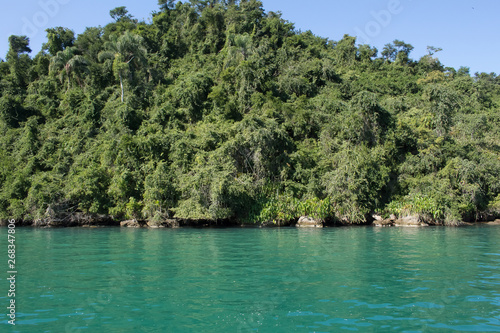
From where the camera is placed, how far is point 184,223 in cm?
3169

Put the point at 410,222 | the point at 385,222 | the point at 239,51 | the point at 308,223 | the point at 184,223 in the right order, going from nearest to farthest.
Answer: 1. the point at 410,222
2. the point at 308,223
3. the point at 385,222
4. the point at 184,223
5. the point at 239,51

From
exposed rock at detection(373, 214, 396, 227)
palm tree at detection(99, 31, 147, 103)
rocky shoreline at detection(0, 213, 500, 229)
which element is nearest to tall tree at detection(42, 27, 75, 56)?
palm tree at detection(99, 31, 147, 103)

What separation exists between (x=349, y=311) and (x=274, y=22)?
52.5 metres

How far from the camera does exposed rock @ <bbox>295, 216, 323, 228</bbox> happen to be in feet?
97.3

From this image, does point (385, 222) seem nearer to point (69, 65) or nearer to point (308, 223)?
point (308, 223)

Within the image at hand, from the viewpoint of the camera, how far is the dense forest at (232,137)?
100.0 ft

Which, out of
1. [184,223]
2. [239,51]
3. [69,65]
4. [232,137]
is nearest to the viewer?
[184,223]

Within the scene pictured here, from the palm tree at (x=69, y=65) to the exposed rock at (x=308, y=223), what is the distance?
1257 inches

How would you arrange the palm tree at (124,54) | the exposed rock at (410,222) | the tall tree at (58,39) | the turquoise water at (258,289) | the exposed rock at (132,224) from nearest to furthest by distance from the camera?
the turquoise water at (258,289) → the exposed rock at (410,222) → the exposed rock at (132,224) → the palm tree at (124,54) → the tall tree at (58,39)

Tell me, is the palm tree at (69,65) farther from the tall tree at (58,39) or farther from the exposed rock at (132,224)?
the exposed rock at (132,224)

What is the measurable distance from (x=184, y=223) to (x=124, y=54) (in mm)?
22166

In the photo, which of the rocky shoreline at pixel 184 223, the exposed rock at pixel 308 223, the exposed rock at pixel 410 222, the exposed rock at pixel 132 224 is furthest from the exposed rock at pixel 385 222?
the exposed rock at pixel 132 224

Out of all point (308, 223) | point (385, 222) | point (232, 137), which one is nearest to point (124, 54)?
point (232, 137)

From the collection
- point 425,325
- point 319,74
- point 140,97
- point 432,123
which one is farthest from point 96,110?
point 425,325
